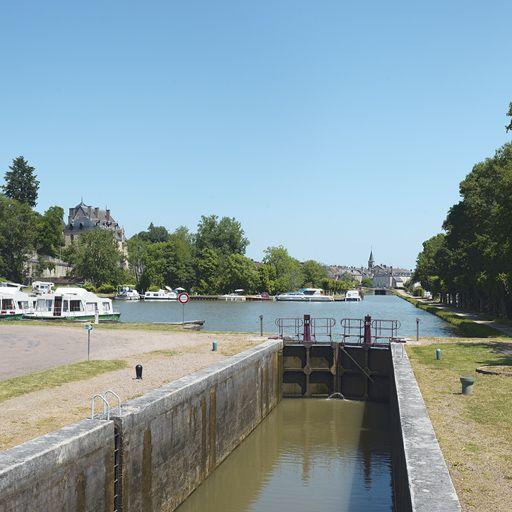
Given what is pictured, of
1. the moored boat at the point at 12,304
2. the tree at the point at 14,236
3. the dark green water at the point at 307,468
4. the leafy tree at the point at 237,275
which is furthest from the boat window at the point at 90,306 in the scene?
the leafy tree at the point at 237,275

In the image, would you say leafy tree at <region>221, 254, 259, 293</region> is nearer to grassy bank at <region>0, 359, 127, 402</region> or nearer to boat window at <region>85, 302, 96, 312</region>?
boat window at <region>85, 302, 96, 312</region>

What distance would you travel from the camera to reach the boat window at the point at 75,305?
1925 inches

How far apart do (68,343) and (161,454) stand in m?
15.5

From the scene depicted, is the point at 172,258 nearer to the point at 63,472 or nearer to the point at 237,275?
the point at 237,275

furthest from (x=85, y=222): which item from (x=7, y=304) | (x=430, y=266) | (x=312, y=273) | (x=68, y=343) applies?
(x=68, y=343)

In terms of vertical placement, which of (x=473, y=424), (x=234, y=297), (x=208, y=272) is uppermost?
(x=208, y=272)

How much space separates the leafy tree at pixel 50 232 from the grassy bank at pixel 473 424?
123566 mm

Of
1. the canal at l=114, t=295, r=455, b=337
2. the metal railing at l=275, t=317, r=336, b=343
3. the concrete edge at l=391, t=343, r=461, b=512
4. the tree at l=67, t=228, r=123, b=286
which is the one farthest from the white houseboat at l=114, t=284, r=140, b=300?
the concrete edge at l=391, t=343, r=461, b=512

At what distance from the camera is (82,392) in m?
15.1

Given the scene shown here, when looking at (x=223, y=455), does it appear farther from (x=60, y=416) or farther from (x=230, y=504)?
(x=60, y=416)

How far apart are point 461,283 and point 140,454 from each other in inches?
2349

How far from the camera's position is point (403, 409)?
44.3ft

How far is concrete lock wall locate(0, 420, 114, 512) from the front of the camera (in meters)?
8.12

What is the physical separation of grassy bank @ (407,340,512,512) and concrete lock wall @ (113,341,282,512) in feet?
17.5
